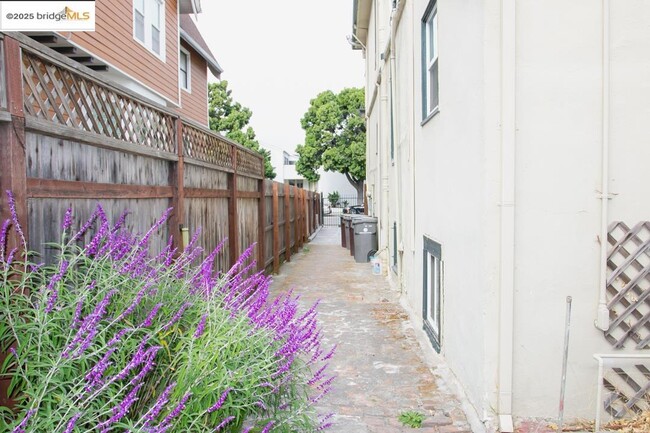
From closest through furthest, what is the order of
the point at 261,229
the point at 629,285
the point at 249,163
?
the point at 629,285 → the point at 249,163 → the point at 261,229

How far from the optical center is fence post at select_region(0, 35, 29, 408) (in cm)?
238

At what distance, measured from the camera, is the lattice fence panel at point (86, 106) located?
8.72 ft

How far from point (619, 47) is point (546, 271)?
66.8 inches

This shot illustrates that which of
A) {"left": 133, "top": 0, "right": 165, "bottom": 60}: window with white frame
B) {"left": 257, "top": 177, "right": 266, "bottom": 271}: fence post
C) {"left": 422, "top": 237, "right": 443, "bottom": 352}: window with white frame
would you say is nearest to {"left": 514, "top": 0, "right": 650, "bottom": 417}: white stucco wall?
{"left": 422, "top": 237, "right": 443, "bottom": 352}: window with white frame

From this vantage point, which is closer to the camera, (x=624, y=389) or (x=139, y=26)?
(x=624, y=389)

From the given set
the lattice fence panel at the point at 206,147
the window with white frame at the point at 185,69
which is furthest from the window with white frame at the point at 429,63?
the window with white frame at the point at 185,69

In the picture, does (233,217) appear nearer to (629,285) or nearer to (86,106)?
(86,106)

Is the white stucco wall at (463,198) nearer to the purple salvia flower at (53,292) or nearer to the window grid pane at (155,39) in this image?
the purple salvia flower at (53,292)

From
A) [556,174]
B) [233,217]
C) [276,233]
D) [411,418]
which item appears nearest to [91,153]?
[411,418]

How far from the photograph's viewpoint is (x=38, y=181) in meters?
2.65

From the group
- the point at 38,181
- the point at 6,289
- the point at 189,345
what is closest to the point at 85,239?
the point at 38,181

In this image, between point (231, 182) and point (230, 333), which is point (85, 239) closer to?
point (230, 333)

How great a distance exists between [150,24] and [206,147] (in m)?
6.60

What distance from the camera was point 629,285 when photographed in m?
3.50
